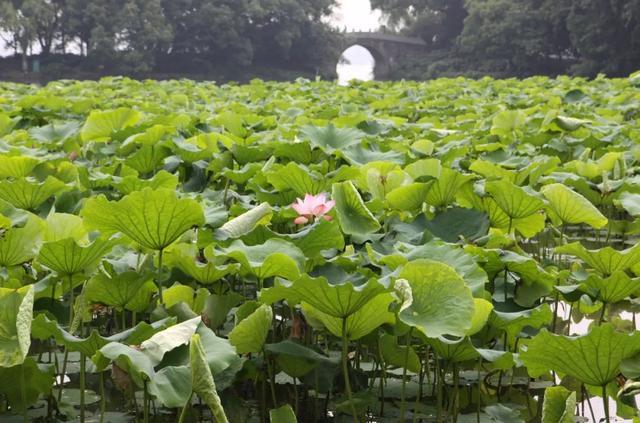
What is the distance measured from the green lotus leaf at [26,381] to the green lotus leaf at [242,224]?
31cm

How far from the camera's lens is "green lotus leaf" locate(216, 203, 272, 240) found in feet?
4.04

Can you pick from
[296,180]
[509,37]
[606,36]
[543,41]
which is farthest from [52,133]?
[509,37]

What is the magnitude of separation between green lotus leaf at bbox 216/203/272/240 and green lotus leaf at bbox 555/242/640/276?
0.49m

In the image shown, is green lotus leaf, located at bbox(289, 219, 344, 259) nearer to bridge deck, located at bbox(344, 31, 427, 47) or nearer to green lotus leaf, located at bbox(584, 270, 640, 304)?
green lotus leaf, located at bbox(584, 270, 640, 304)

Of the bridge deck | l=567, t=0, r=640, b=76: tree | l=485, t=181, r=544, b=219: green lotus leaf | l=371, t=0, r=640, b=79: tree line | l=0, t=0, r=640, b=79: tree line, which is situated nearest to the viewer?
l=485, t=181, r=544, b=219: green lotus leaf

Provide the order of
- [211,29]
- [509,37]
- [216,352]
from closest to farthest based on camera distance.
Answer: [216,352] → [509,37] → [211,29]

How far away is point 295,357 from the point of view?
1152 mm

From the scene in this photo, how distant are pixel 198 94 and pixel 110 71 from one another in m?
22.3

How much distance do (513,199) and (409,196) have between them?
0.62 feet

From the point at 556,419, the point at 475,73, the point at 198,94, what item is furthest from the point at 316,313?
the point at 475,73

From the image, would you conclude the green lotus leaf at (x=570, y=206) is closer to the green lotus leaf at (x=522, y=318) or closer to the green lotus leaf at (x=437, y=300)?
the green lotus leaf at (x=522, y=318)

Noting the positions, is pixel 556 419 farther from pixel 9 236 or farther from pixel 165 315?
pixel 9 236

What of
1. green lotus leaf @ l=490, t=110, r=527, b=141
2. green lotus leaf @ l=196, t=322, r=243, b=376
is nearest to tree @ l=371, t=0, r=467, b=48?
green lotus leaf @ l=490, t=110, r=527, b=141

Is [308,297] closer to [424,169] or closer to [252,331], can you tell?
[252,331]
